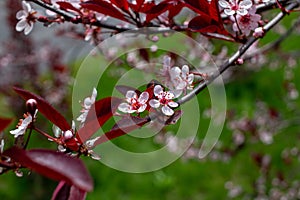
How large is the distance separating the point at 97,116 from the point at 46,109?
0.28ft

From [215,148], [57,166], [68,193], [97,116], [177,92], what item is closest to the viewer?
[57,166]

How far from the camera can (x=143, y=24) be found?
1037 mm

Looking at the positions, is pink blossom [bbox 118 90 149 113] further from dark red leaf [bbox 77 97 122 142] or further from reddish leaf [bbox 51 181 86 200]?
reddish leaf [bbox 51 181 86 200]

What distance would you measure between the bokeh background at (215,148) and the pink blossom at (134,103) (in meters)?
1.79

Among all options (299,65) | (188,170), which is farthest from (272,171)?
(299,65)

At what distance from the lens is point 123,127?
2.42ft

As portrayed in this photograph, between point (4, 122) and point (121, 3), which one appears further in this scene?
point (121, 3)

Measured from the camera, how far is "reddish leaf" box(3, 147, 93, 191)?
0.50 meters

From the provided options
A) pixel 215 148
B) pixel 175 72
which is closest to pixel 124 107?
pixel 175 72

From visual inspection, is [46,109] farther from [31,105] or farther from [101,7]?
[101,7]

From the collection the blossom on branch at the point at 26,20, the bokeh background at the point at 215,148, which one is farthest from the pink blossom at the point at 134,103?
the bokeh background at the point at 215,148

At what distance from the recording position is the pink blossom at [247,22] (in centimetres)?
95

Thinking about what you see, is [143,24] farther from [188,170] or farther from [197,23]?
[188,170]

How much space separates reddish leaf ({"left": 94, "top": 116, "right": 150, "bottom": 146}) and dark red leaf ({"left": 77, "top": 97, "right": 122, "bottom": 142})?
20 millimetres
